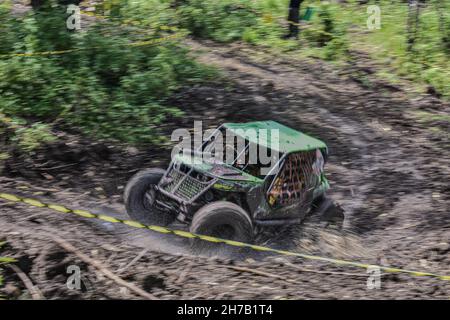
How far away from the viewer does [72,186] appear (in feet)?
29.4

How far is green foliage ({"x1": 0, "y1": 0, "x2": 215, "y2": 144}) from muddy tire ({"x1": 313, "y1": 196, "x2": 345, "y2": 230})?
3.02m

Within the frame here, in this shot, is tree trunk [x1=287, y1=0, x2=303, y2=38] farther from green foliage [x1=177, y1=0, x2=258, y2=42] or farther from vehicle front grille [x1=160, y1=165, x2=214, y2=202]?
vehicle front grille [x1=160, y1=165, x2=214, y2=202]

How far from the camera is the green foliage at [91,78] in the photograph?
10484 millimetres

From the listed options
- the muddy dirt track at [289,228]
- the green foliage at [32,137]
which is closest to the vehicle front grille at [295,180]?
the muddy dirt track at [289,228]

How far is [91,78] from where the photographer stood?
36.3ft

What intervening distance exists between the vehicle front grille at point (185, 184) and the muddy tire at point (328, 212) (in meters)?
1.60

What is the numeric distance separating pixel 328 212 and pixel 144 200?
86.5 inches

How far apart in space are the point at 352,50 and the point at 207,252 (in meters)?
8.36

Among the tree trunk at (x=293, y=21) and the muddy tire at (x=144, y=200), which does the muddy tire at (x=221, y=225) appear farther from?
the tree trunk at (x=293, y=21)

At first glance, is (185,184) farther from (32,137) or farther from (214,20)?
(214,20)

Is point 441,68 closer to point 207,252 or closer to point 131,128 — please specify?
point 131,128

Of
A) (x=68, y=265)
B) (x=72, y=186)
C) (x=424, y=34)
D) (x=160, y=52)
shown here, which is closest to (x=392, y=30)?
(x=424, y=34)

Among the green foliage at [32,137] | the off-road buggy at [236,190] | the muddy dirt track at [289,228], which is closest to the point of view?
the muddy dirt track at [289,228]

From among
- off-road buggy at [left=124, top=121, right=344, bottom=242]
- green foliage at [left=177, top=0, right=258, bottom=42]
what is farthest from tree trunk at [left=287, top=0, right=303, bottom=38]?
off-road buggy at [left=124, top=121, right=344, bottom=242]
